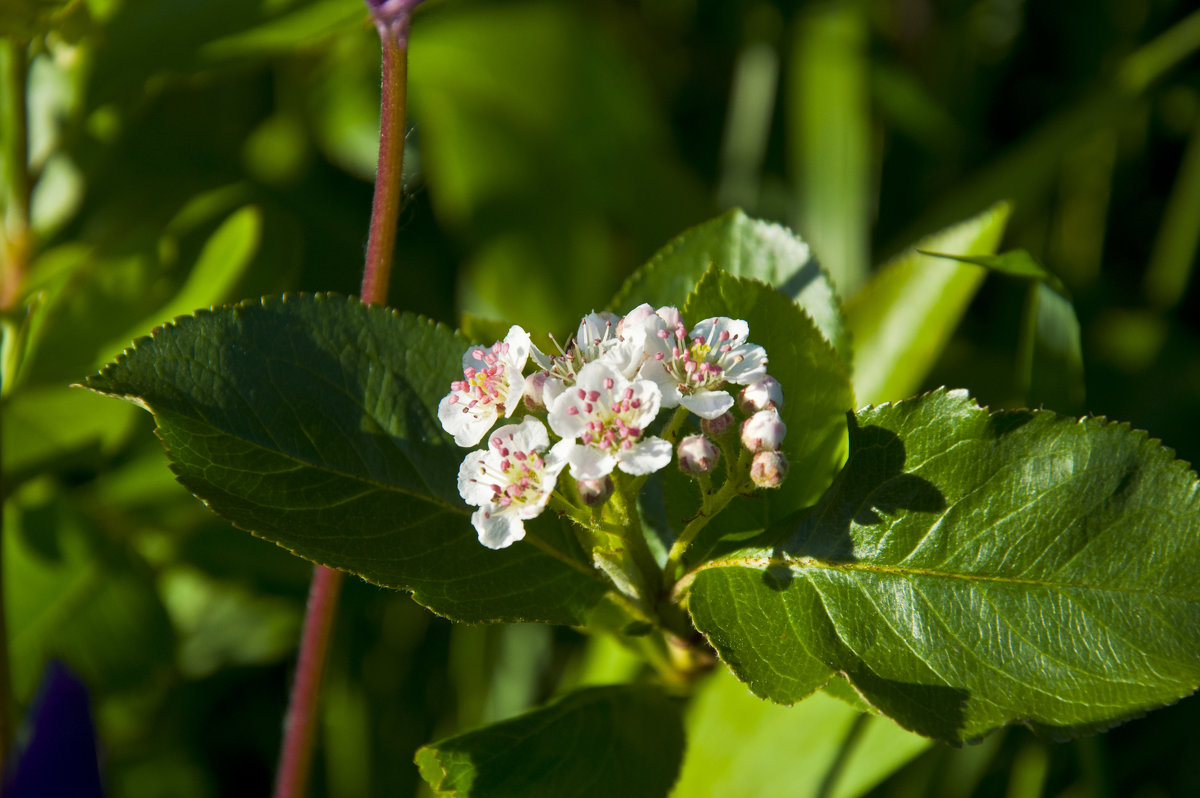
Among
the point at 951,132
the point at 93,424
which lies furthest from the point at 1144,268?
the point at 93,424

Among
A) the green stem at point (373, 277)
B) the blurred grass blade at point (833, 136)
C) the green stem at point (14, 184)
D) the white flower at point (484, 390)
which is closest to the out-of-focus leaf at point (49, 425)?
the green stem at point (14, 184)

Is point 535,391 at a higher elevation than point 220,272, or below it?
below

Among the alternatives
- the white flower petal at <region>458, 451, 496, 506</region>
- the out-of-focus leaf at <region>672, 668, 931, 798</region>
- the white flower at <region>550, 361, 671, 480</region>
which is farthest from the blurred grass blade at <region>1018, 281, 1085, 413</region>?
the white flower petal at <region>458, 451, 496, 506</region>

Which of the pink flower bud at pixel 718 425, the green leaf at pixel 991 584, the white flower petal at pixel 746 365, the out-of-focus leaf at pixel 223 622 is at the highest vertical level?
the white flower petal at pixel 746 365

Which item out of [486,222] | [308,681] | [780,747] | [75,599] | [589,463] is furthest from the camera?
[486,222]

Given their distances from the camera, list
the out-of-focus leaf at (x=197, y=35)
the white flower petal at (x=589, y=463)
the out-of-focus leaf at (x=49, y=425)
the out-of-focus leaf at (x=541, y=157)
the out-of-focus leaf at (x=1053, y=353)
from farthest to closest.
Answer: the out-of-focus leaf at (x=541, y=157) < the out-of-focus leaf at (x=49, y=425) < the out-of-focus leaf at (x=197, y=35) < the out-of-focus leaf at (x=1053, y=353) < the white flower petal at (x=589, y=463)

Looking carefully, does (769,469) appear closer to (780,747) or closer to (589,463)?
(589,463)

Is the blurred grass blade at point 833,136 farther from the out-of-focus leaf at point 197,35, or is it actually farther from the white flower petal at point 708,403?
the white flower petal at point 708,403

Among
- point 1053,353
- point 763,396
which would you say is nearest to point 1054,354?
point 1053,353
